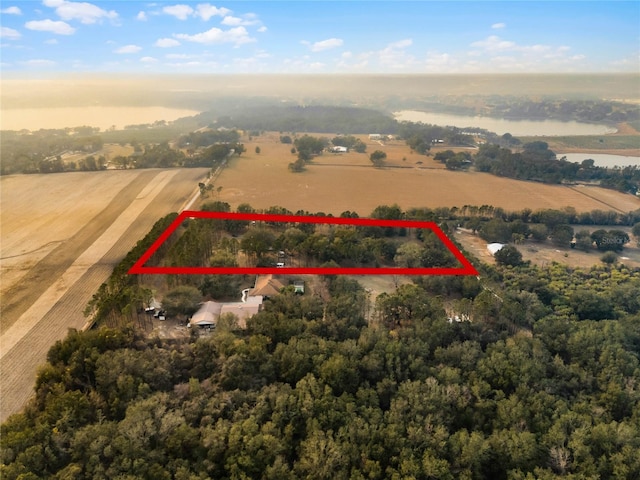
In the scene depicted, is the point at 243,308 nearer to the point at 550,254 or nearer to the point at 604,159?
the point at 550,254

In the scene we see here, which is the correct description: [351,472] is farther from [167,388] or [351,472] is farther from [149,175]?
[149,175]

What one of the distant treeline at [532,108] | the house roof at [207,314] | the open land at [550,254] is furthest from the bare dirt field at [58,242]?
the distant treeline at [532,108]

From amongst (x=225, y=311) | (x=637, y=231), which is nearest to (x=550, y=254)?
(x=637, y=231)

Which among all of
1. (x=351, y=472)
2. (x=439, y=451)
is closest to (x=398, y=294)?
(x=439, y=451)

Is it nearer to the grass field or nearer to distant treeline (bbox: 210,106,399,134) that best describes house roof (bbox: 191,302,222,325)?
the grass field

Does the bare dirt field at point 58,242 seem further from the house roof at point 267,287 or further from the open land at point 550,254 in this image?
the open land at point 550,254
